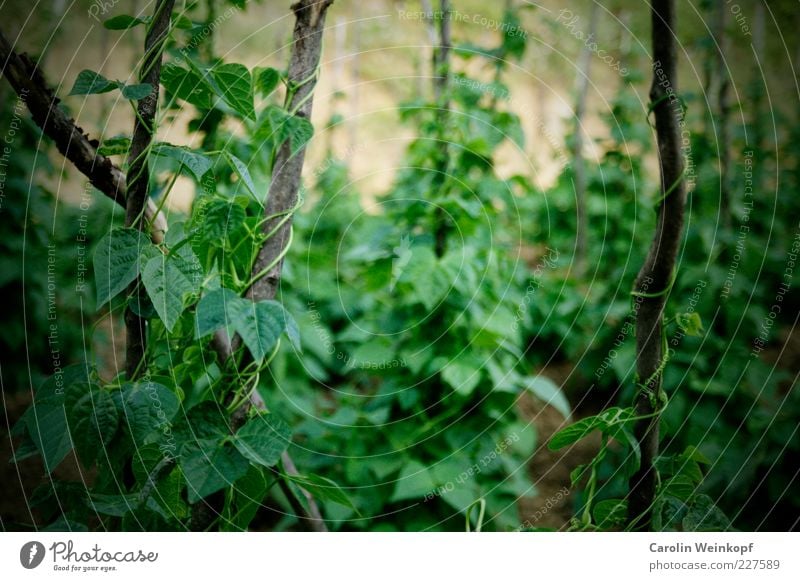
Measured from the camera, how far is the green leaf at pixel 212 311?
0.85 metres

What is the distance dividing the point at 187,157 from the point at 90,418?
1.39 feet

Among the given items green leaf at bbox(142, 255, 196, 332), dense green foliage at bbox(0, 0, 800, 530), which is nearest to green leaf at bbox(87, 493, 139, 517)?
dense green foliage at bbox(0, 0, 800, 530)

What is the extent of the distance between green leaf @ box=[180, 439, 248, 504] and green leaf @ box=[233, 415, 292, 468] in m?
0.02

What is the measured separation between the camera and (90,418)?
2.90ft

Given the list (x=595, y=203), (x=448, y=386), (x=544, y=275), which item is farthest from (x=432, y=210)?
(x=595, y=203)

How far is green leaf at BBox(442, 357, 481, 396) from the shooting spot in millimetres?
1706

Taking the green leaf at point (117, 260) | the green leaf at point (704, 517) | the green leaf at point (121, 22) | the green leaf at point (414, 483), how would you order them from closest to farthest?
the green leaf at point (117, 260) < the green leaf at point (121, 22) < the green leaf at point (704, 517) < the green leaf at point (414, 483)

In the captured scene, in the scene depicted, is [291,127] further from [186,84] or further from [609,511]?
[609,511]

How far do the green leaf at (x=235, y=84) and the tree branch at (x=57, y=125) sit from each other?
0.22m

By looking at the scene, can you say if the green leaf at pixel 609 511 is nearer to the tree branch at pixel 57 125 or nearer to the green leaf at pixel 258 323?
the green leaf at pixel 258 323

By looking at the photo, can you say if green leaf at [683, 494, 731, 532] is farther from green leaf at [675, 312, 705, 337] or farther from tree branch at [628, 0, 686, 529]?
green leaf at [675, 312, 705, 337]

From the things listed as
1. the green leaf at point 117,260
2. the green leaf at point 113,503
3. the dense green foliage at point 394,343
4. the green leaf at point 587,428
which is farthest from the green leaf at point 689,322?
the green leaf at point 113,503
